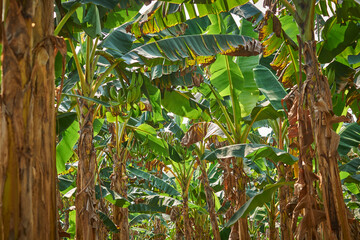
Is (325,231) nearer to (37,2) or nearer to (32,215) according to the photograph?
(32,215)

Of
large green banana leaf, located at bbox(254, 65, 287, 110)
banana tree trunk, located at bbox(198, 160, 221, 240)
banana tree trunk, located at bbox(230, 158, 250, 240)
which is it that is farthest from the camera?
banana tree trunk, located at bbox(198, 160, 221, 240)

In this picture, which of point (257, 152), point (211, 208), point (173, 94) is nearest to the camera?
point (257, 152)

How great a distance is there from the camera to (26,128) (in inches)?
76.3

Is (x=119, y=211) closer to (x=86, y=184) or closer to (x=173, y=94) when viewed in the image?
(x=173, y=94)

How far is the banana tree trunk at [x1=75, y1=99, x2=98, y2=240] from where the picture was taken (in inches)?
165

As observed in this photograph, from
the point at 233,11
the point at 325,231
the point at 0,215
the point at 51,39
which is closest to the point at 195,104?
the point at 233,11

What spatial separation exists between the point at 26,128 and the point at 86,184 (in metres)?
2.48

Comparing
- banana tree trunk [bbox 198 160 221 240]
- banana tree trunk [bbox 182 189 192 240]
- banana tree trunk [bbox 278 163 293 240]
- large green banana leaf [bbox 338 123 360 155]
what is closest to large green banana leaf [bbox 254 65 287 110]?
large green banana leaf [bbox 338 123 360 155]

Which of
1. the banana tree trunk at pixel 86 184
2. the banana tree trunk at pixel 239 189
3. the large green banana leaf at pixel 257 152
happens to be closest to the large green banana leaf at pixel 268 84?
the large green banana leaf at pixel 257 152

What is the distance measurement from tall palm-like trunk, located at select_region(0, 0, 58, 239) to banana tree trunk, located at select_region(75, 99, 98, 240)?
7.47ft

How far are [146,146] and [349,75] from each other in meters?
4.62

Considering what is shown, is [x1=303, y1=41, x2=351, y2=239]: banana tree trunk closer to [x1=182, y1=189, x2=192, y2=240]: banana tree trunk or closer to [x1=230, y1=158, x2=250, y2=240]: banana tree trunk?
[x1=230, y1=158, x2=250, y2=240]: banana tree trunk

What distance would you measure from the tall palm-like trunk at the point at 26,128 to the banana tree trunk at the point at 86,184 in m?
2.28

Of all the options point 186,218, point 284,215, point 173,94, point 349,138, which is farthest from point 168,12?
point 186,218
